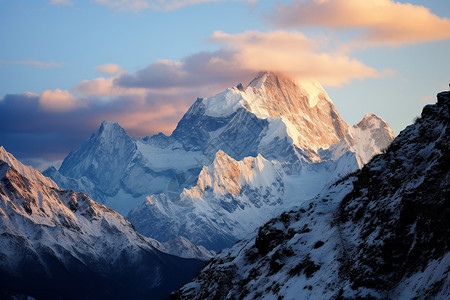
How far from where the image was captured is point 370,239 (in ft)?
157

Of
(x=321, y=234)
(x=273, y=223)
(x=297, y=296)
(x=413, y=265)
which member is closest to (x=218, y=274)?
(x=273, y=223)

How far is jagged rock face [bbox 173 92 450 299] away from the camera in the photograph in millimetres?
42469

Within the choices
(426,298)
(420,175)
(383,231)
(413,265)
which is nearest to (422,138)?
(420,175)

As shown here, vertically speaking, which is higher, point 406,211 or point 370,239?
point 406,211

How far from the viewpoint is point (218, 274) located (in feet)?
220

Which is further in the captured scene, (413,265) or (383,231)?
(383,231)

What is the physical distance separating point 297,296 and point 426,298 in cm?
1295

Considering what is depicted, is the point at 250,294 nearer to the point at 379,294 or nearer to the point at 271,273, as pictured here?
the point at 271,273

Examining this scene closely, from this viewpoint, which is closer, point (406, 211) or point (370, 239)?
point (406, 211)

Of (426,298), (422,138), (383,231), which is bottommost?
(426,298)

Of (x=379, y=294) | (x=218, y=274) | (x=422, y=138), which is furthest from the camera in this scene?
(x=218, y=274)

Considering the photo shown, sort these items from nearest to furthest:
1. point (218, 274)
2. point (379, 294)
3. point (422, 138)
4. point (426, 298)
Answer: point (426, 298) < point (379, 294) < point (422, 138) < point (218, 274)

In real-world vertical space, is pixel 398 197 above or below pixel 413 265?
above

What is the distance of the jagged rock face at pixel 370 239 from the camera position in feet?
139
